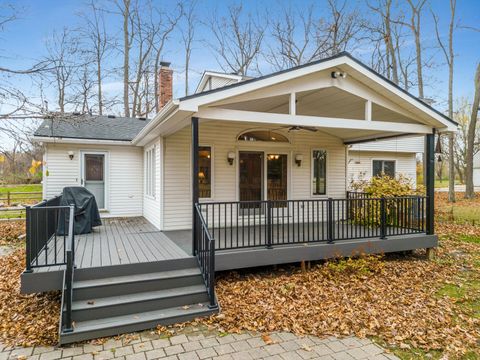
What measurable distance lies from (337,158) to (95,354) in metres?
8.32

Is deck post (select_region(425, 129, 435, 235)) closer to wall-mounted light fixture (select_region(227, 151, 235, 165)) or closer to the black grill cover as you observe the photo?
wall-mounted light fixture (select_region(227, 151, 235, 165))

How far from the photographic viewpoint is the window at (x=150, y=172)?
355 inches

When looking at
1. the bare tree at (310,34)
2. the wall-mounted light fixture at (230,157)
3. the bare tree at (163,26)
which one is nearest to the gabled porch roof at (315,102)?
the wall-mounted light fixture at (230,157)

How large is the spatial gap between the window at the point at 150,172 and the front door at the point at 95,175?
156 centimetres

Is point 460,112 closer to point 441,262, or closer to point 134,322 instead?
point 441,262

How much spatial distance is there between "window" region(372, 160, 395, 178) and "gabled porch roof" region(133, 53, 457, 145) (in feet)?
28.7

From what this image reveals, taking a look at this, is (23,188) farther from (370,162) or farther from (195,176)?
(370,162)

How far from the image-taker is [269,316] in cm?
452

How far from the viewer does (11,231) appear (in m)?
9.82

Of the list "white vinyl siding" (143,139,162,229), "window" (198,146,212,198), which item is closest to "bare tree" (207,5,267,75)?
"white vinyl siding" (143,139,162,229)

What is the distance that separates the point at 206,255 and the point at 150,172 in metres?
5.39

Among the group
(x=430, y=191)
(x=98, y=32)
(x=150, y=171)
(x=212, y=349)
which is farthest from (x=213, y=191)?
(x=98, y=32)

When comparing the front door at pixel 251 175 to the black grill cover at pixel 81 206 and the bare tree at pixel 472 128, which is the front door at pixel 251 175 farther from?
the bare tree at pixel 472 128

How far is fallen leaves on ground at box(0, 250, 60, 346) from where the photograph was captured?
3.98m
